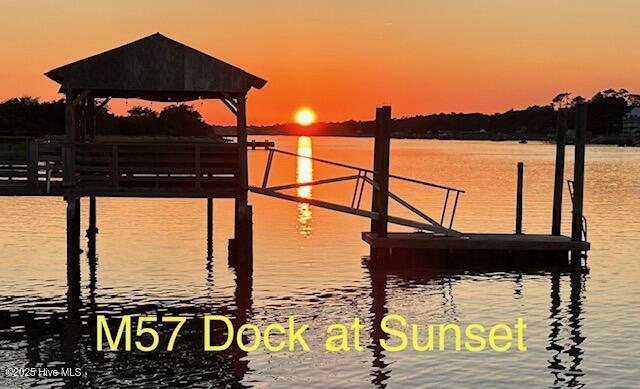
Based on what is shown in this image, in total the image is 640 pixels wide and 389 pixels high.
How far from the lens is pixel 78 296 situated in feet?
77.1

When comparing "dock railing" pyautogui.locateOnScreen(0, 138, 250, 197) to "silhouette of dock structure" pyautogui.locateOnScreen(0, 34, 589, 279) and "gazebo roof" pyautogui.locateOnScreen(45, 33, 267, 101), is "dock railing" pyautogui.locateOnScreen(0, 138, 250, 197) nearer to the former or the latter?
"silhouette of dock structure" pyautogui.locateOnScreen(0, 34, 589, 279)

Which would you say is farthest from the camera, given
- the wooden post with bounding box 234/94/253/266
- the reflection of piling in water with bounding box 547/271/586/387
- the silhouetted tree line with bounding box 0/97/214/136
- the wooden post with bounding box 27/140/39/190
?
the silhouetted tree line with bounding box 0/97/214/136

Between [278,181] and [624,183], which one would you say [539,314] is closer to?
[624,183]

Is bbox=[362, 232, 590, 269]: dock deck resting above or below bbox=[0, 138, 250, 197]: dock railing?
below

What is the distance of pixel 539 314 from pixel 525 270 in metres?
5.63

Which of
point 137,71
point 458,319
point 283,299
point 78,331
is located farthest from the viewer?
point 137,71

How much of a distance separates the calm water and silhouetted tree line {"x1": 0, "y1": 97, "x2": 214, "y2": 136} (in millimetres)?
47965

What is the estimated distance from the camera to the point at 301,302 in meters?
22.6

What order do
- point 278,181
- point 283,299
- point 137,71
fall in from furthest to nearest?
point 278,181 → point 137,71 → point 283,299

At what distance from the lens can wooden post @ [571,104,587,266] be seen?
93.4 ft

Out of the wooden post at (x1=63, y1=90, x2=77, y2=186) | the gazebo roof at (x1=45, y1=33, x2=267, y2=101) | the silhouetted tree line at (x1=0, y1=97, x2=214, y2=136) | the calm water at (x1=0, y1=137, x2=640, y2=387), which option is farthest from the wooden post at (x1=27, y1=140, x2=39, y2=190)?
the silhouetted tree line at (x1=0, y1=97, x2=214, y2=136)

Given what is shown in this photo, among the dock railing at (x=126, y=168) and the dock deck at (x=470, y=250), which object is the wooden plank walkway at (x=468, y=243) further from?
the dock railing at (x=126, y=168)

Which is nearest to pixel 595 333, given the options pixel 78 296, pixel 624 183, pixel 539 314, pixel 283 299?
pixel 539 314

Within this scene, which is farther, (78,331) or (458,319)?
(458,319)
